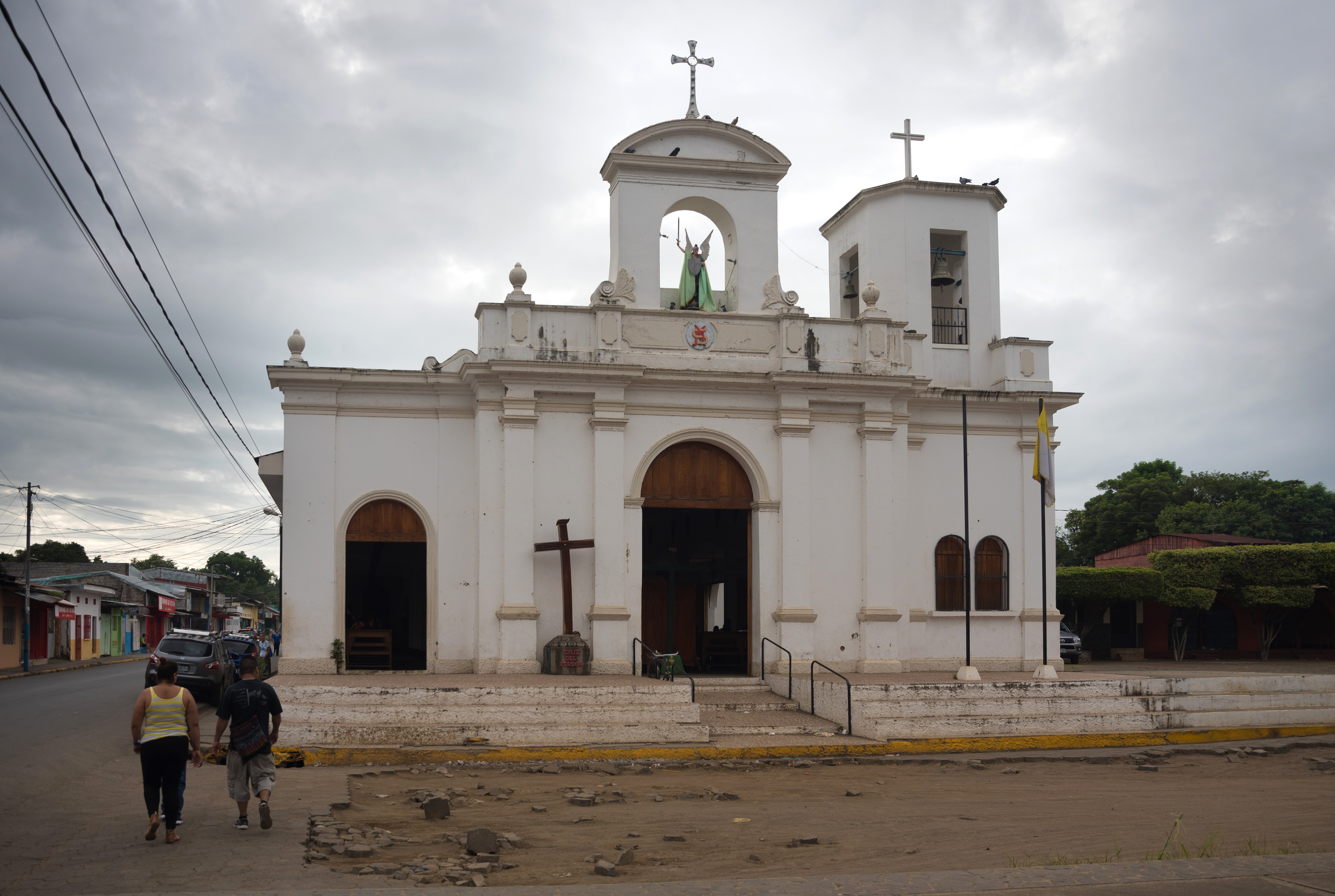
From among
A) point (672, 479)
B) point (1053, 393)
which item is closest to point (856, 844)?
point (672, 479)

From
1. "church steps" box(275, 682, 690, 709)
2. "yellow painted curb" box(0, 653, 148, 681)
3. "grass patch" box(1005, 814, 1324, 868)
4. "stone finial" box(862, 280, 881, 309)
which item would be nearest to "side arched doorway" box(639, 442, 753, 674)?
"church steps" box(275, 682, 690, 709)

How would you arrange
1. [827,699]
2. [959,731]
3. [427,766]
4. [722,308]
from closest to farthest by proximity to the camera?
[427,766]
[959,731]
[827,699]
[722,308]

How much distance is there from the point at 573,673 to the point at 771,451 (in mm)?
5149

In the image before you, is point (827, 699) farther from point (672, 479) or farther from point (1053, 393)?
point (1053, 393)

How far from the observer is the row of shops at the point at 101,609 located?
3903cm

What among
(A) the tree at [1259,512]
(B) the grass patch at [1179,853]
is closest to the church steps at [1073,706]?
(B) the grass patch at [1179,853]

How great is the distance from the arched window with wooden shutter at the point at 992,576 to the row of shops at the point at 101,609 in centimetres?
2857

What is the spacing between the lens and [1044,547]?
20.2 meters

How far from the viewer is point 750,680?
18375 mm

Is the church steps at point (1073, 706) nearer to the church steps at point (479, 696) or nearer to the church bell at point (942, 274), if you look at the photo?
the church steps at point (479, 696)

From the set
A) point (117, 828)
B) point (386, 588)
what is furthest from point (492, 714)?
point (386, 588)

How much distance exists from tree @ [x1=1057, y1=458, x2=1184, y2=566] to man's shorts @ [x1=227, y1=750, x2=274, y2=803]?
175 ft

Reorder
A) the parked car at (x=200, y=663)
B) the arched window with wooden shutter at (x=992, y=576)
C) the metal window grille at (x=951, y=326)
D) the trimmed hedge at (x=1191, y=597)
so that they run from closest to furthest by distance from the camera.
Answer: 1. the parked car at (x=200, y=663)
2. the arched window with wooden shutter at (x=992, y=576)
3. the metal window grille at (x=951, y=326)
4. the trimmed hedge at (x=1191, y=597)

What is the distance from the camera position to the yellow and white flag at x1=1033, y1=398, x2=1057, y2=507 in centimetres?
1792
